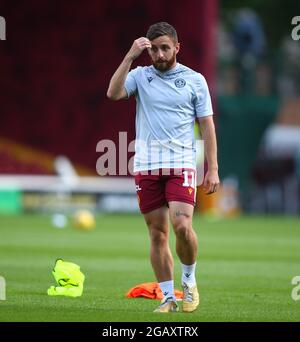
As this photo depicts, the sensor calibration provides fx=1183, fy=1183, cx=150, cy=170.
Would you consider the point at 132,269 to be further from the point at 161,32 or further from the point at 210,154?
the point at 161,32

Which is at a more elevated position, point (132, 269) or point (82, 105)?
point (82, 105)

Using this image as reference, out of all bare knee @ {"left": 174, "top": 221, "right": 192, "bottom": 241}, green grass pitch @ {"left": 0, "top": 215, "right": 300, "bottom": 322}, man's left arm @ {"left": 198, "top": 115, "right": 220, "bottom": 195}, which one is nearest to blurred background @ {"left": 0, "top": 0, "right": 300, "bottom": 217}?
green grass pitch @ {"left": 0, "top": 215, "right": 300, "bottom": 322}

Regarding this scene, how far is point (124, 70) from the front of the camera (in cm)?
1039

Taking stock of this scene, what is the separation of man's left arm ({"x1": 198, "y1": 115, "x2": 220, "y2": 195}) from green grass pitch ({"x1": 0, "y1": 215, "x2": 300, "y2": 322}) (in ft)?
3.66

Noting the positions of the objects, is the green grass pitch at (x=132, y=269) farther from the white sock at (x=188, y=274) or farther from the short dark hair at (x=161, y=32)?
the short dark hair at (x=161, y=32)

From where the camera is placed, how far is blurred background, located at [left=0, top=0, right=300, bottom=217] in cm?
2950

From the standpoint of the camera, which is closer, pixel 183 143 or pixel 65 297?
pixel 183 143

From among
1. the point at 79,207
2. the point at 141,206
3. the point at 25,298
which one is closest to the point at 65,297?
the point at 25,298

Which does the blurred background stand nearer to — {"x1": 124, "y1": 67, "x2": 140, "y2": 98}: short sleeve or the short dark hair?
{"x1": 124, "y1": 67, "x2": 140, "y2": 98}: short sleeve

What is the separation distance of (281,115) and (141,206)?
2840cm

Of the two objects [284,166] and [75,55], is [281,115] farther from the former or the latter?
[75,55]

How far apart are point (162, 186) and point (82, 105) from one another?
Result: 20.1 m

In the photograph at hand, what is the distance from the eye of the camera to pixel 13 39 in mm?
30500

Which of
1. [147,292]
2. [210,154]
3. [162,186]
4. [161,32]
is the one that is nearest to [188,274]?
[162,186]
